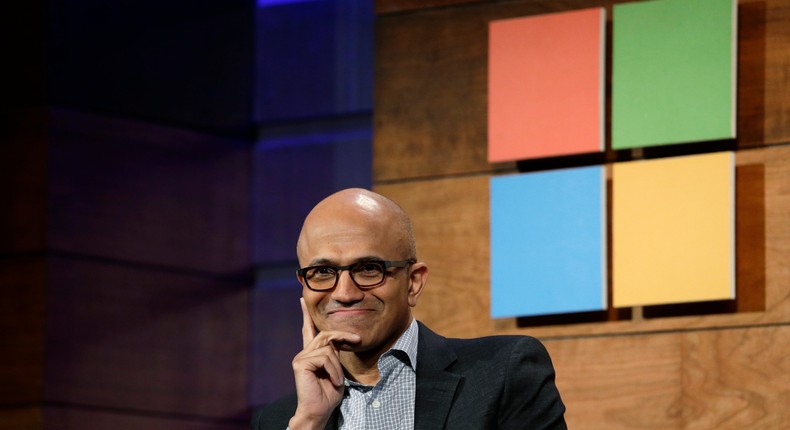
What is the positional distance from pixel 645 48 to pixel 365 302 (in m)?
2.00

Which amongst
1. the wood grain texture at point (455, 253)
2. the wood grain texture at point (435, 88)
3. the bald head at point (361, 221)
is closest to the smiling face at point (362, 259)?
the bald head at point (361, 221)

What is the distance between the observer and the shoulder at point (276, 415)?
3.39 meters

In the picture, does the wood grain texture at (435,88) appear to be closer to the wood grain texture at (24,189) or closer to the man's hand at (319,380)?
the man's hand at (319,380)

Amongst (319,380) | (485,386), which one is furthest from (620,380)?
(319,380)

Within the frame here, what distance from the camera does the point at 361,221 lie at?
10.6 ft

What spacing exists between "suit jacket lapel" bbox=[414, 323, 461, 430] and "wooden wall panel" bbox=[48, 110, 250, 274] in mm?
4123

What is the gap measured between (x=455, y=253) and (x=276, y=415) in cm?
172

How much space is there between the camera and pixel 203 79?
7930 millimetres

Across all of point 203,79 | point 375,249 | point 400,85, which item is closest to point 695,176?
point 400,85

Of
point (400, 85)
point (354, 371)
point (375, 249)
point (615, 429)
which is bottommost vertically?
point (615, 429)

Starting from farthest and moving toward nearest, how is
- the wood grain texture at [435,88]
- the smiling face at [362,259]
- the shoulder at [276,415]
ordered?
the wood grain texture at [435,88] < the shoulder at [276,415] < the smiling face at [362,259]

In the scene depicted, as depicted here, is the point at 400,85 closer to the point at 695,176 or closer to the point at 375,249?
the point at 695,176

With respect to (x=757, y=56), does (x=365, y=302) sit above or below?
below

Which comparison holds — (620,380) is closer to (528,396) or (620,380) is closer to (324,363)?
(528,396)
